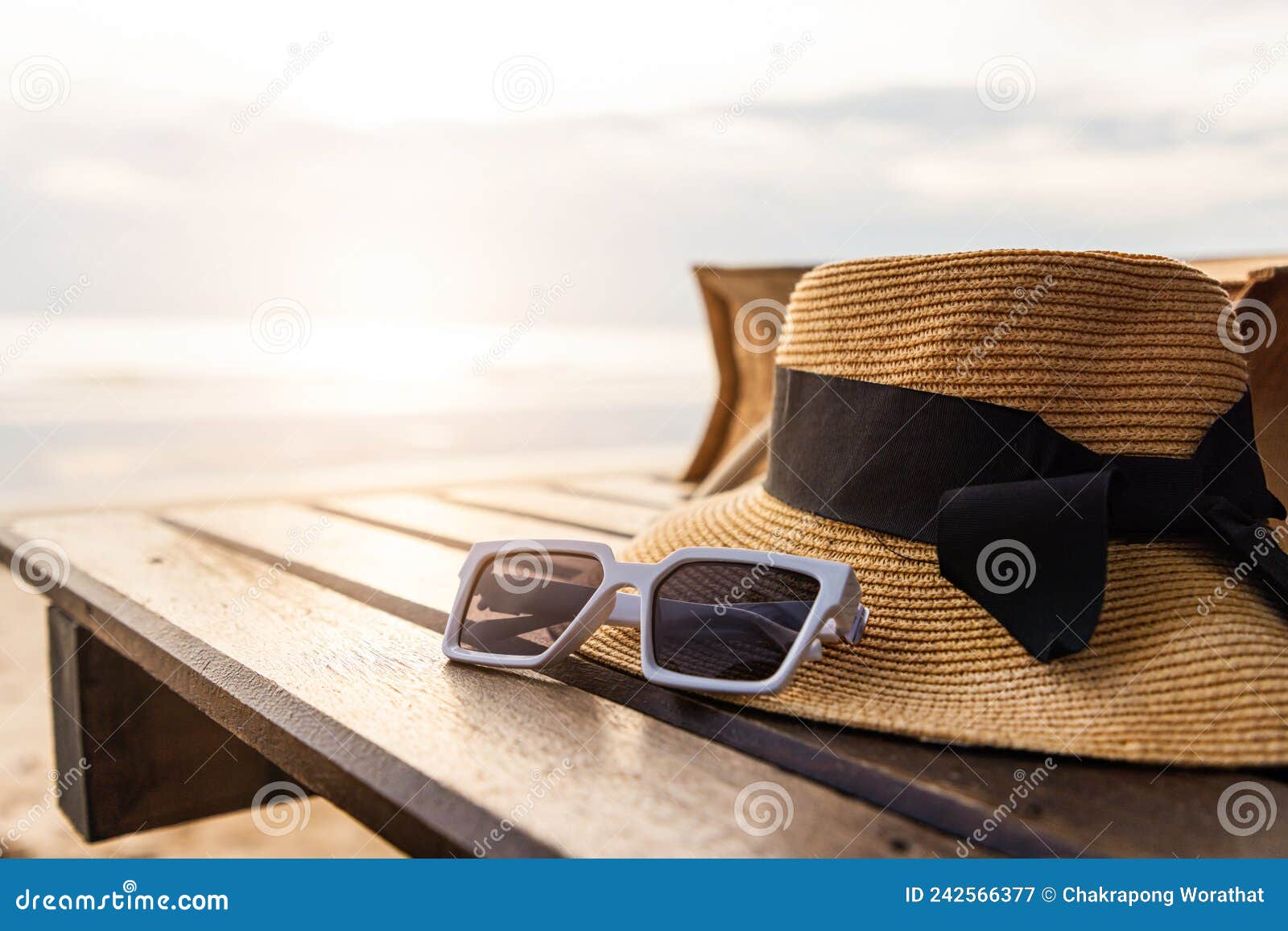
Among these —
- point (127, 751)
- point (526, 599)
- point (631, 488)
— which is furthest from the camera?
point (631, 488)

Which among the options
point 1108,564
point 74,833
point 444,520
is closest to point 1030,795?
point 1108,564

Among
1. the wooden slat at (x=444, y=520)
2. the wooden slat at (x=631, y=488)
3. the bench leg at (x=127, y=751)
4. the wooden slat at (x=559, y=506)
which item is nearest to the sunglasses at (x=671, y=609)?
the wooden slat at (x=444, y=520)

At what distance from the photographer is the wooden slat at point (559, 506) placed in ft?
5.02

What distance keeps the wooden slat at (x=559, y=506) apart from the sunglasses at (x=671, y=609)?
2.01 ft

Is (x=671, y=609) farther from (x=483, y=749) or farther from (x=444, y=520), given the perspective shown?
(x=444, y=520)

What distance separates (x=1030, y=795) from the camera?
56 centimetres

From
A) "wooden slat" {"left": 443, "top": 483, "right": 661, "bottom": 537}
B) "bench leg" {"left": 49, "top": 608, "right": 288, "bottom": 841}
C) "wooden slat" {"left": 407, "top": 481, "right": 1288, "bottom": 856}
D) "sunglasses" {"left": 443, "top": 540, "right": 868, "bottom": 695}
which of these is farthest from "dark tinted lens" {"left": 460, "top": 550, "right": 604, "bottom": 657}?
"bench leg" {"left": 49, "top": 608, "right": 288, "bottom": 841}

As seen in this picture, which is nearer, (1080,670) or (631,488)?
(1080,670)

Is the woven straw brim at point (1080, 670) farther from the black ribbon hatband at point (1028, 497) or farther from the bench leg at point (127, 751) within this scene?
the bench leg at point (127, 751)

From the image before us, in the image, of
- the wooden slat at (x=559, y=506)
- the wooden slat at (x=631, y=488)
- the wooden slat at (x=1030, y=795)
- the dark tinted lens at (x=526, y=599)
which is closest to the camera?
the wooden slat at (x=1030, y=795)

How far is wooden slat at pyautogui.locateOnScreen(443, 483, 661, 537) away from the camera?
5.02 feet

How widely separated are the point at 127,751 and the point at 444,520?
546mm

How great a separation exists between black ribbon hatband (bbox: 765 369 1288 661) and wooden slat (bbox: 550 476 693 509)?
0.96 meters

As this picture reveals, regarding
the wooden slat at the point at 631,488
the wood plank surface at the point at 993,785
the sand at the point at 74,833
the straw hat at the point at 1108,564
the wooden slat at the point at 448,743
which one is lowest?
the sand at the point at 74,833
